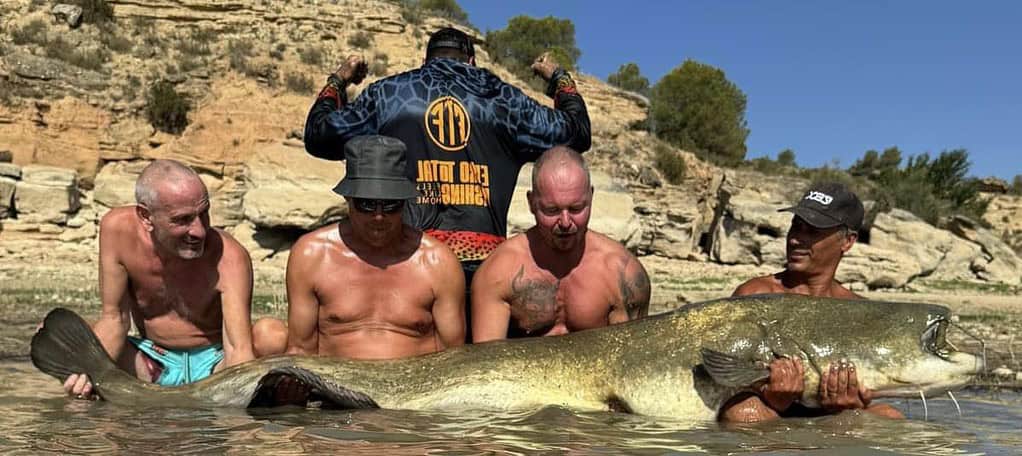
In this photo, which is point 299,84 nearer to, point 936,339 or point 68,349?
point 68,349

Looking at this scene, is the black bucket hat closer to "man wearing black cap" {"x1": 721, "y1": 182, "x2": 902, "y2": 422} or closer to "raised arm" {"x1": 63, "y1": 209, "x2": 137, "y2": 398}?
"raised arm" {"x1": 63, "y1": 209, "x2": 137, "y2": 398}

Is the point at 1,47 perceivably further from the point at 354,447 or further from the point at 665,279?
the point at 354,447

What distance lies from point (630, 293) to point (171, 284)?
2420mm

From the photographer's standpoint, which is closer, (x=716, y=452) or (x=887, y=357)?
(x=716, y=452)

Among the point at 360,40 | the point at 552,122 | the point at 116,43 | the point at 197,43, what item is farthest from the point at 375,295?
the point at 360,40

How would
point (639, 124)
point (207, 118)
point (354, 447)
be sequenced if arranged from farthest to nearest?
1. point (639, 124)
2. point (207, 118)
3. point (354, 447)

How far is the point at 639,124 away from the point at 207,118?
1276 cm

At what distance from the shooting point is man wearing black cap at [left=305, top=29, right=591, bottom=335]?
509 cm

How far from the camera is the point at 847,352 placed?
388 cm

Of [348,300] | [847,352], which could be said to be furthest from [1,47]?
[847,352]

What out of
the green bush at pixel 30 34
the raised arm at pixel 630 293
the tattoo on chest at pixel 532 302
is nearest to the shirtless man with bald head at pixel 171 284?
→ the tattoo on chest at pixel 532 302

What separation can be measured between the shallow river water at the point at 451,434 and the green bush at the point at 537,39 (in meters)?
30.2

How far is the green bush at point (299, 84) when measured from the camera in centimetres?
2236

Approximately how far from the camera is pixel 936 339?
3908mm
